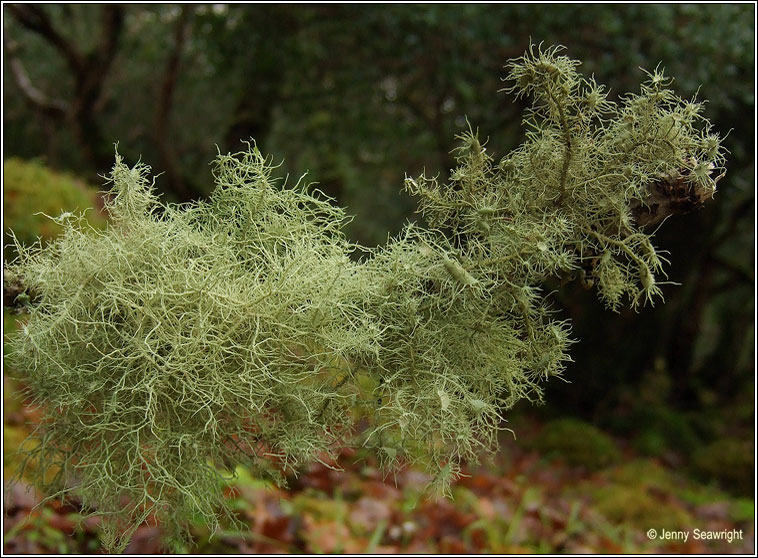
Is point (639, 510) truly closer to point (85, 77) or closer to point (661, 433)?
point (661, 433)

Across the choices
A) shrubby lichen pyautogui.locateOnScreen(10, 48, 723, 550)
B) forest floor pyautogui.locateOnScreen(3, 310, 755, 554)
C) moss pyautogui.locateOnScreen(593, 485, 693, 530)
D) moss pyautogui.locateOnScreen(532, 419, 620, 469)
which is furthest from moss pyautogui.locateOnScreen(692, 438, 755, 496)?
shrubby lichen pyautogui.locateOnScreen(10, 48, 723, 550)

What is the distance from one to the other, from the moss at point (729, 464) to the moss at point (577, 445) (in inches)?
14.0

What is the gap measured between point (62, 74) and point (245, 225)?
11.0ft

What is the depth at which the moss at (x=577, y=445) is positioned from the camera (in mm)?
2242

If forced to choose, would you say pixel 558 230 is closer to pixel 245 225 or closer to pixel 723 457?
pixel 245 225

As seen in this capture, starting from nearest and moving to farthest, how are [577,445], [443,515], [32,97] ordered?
[443,515], [577,445], [32,97]

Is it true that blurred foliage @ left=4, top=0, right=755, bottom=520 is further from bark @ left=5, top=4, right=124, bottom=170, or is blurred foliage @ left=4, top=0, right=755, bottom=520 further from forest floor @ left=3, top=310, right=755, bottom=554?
forest floor @ left=3, top=310, right=755, bottom=554

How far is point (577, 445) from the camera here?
2.28 metres

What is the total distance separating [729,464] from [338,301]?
232 cm

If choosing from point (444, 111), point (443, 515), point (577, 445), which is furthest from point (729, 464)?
point (444, 111)

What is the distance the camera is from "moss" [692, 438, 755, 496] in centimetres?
230

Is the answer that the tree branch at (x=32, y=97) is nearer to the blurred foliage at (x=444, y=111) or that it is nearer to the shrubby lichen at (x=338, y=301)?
the blurred foliage at (x=444, y=111)

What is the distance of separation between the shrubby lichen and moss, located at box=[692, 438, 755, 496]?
83.4 inches

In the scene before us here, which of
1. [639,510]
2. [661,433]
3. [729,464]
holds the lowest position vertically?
[639,510]
